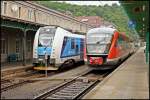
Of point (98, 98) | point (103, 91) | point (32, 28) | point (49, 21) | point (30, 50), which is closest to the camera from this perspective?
point (98, 98)

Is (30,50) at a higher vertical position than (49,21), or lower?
lower

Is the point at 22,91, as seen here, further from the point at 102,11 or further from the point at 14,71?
the point at 102,11

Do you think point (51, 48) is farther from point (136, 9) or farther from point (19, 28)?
point (136, 9)

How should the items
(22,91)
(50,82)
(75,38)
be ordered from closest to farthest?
(22,91) → (50,82) → (75,38)

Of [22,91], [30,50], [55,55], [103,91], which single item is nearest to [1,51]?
[30,50]

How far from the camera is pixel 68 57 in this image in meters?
26.2

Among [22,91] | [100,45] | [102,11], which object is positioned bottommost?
[22,91]

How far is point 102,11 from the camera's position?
25141 millimetres

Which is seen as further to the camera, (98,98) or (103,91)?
(103,91)

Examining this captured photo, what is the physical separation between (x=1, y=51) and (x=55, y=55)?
32.0 feet

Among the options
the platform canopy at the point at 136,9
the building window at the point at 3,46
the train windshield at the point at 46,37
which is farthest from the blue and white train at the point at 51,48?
the building window at the point at 3,46

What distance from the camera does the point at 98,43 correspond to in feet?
75.9

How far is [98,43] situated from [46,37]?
3.67 m

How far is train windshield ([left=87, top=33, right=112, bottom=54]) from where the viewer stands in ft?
75.0
